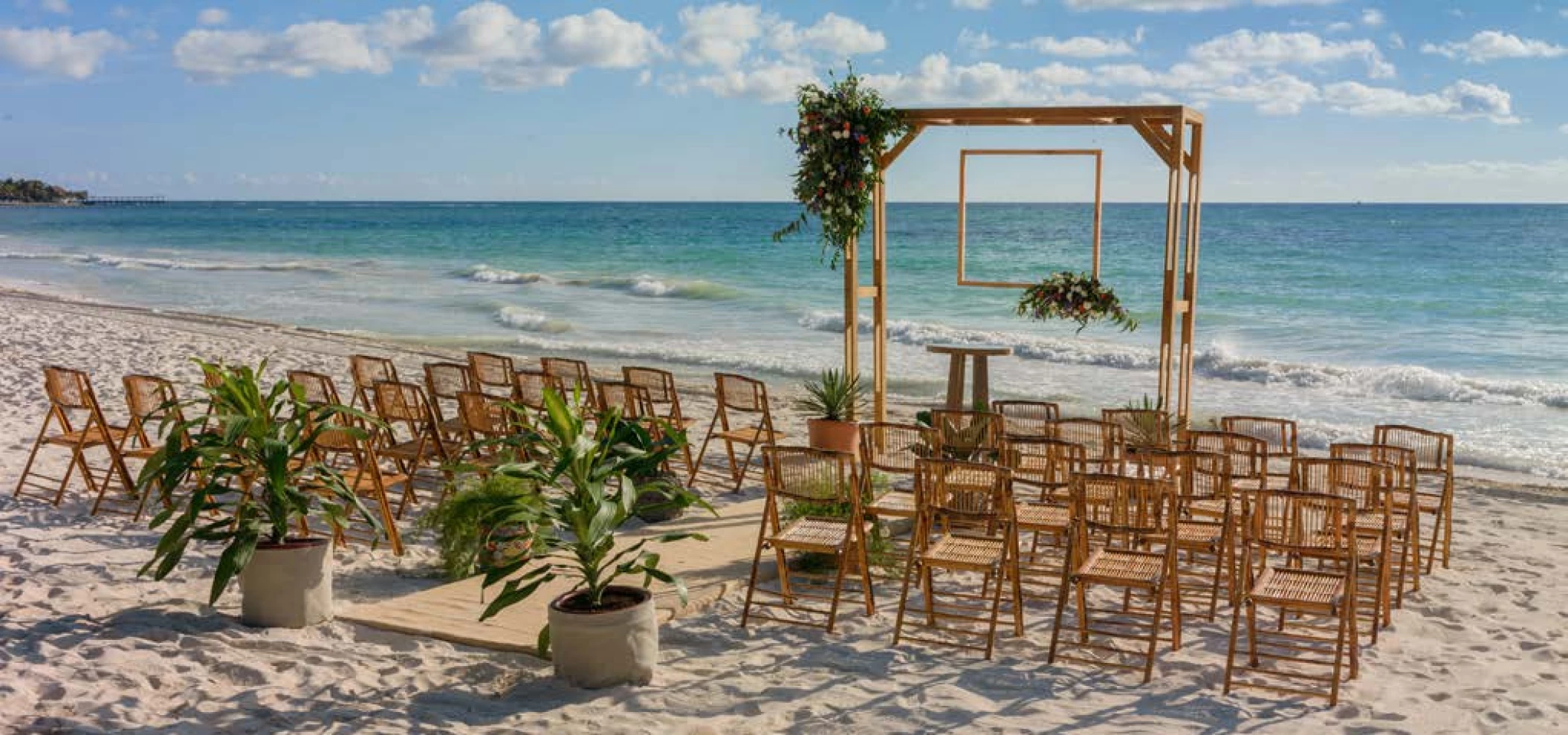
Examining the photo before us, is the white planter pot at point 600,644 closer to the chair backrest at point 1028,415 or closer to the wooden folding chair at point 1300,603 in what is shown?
the wooden folding chair at point 1300,603

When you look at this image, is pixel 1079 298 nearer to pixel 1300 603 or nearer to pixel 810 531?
pixel 810 531

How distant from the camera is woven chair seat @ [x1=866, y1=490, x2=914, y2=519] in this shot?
19.8ft

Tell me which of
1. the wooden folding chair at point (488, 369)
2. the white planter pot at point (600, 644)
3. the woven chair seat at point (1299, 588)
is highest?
the wooden folding chair at point (488, 369)

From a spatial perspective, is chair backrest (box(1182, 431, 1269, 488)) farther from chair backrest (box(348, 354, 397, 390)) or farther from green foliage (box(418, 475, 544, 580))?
chair backrest (box(348, 354, 397, 390))

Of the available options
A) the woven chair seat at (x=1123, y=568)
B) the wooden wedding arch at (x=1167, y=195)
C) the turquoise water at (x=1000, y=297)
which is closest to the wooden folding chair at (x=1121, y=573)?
the woven chair seat at (x=1123, y=568)

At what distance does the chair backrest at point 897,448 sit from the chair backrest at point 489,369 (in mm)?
2437

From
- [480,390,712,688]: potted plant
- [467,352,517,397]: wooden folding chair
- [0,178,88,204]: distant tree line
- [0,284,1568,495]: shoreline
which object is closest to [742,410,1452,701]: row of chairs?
[480,390,712,688]: potted plant

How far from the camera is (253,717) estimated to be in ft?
13.6

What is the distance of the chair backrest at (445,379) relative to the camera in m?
8.16

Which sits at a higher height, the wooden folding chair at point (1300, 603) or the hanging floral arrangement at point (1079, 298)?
the hanging floral arrangement at point (1079, 298)

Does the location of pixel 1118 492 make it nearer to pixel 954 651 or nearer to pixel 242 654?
pixel 954 651

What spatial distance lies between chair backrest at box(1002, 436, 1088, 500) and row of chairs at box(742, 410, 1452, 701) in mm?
18

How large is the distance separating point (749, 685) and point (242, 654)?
179 cm

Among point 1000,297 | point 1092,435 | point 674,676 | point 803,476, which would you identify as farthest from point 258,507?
point 1000,297
